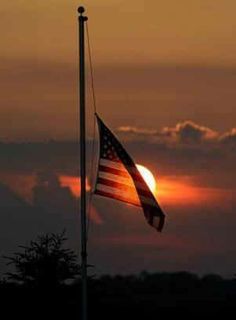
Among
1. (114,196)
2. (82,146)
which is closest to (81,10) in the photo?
(82,146)

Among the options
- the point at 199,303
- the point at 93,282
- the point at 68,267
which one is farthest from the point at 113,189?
the point at 199,303

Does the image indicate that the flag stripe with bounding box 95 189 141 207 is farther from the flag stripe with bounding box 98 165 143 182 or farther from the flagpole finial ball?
the flagpole finial ball

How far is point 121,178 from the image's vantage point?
43531 millimetres

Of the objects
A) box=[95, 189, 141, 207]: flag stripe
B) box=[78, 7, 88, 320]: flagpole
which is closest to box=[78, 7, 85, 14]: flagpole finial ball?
box=[78, 7, 88, 320]: flagpole

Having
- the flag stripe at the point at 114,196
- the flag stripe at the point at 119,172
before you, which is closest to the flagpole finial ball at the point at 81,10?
the flag stripe at the point at 119,172

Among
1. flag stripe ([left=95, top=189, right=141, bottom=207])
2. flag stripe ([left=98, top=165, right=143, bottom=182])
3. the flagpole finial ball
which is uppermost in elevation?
the flagpole finial ball

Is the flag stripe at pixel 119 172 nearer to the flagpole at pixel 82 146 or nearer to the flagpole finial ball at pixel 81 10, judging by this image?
the flagpole at pixel 82 146

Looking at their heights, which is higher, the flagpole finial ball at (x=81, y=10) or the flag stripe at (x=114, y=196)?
the flagpole finial ball at (x=81, y=10)

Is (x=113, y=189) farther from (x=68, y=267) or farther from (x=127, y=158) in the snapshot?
(x=68, y=267)

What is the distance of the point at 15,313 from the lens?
61.6 meters

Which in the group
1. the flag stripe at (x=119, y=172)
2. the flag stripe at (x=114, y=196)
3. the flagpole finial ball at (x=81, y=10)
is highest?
the flagpole finial ball at (x=81, y=10)

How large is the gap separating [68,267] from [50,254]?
2.60ft

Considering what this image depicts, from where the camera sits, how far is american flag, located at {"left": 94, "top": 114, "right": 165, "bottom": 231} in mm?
43125

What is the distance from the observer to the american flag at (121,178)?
43125mm
